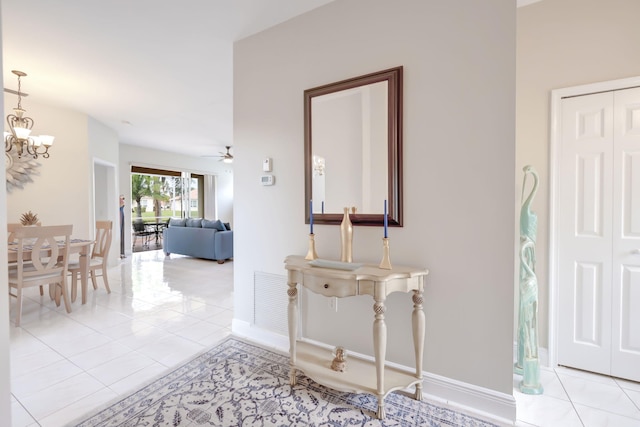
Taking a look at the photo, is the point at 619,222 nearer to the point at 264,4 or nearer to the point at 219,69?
the point at 264,4

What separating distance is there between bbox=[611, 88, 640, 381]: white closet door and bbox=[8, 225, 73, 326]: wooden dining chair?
4907 mm

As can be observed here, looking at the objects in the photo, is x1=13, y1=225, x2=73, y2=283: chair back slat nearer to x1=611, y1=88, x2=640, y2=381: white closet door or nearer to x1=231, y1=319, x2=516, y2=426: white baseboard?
x1=231, y1=319, x2=516, y2=426: white baseboard

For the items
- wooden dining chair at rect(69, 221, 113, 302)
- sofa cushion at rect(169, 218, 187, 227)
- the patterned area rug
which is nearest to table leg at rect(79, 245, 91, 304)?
wooden dining chair at rect(69, 221, 113, 302)

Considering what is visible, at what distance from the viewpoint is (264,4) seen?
2240 millimetres

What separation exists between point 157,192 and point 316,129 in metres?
8.65

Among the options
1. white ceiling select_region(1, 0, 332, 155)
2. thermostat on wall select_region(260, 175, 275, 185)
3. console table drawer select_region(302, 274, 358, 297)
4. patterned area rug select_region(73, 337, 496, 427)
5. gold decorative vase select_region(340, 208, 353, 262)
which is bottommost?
patterned area rug select_region(73, 337, 496, 427)

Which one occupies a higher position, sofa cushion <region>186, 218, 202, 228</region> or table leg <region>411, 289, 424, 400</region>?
sofa cushion <region>186, 218, 202, 228</region>

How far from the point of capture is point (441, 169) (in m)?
1.84

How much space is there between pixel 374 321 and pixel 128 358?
1987 millimetres

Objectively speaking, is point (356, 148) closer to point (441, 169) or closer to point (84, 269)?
point (441, 169)

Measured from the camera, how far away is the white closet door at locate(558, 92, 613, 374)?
6.83 ft

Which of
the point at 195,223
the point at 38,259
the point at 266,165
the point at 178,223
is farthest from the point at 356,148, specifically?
the point at 178,223

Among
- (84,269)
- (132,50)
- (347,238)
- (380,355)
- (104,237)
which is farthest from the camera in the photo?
(104,237)

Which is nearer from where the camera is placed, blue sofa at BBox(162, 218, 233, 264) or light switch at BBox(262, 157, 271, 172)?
light switch at BBox(262, 157, 271, 172)
